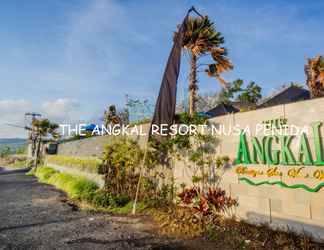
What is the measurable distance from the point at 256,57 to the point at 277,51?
0.86m

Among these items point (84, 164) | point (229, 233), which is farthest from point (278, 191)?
point (84, 164)

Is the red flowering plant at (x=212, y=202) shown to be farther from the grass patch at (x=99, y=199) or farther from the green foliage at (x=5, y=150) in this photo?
the green foliage at (x=5, y=150)

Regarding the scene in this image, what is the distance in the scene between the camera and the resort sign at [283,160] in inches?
143

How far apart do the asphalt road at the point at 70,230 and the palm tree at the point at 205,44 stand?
511 centimetres

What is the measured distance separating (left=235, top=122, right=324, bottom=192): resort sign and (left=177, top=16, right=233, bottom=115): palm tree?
179 inches

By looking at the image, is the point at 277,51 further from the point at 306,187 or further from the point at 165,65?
the point at 306,187

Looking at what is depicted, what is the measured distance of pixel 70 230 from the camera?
465 cm

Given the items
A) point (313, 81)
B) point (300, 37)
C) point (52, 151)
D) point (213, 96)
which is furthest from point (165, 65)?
point (213, 96)

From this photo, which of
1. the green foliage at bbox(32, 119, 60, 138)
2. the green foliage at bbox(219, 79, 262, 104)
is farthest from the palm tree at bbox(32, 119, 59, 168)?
the green foliage at bbox(219, 79, 262, 104)

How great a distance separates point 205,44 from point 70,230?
24.6 feet

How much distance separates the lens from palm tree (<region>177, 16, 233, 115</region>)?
29.7ft

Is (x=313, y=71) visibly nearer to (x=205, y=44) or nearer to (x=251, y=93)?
(x=205, y=44)

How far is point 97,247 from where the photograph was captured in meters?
3.79

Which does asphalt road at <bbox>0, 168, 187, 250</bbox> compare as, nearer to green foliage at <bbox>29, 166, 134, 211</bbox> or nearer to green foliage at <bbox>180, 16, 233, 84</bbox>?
green foliage at <bbox>29, 166, 134, 211</bbox>
